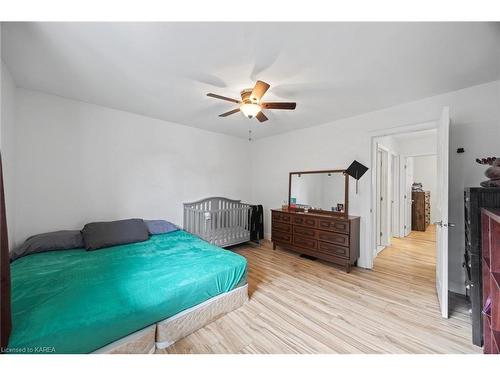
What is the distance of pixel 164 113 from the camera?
2998mm

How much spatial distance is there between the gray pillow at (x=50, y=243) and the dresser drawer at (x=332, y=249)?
3.23 m

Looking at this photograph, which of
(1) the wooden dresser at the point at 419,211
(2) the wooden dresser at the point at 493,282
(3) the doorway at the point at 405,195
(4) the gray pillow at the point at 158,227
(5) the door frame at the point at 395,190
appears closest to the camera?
(2) the wooden dresser at the point at 493,282

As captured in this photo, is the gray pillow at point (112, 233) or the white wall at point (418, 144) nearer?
the gray pillow at point (112, 233)

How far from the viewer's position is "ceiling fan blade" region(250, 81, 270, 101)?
5.59ft

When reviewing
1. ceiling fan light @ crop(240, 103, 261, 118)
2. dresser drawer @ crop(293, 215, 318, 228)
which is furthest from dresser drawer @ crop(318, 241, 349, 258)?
ceiling fan light @ crop(240, 103, 261, 118)

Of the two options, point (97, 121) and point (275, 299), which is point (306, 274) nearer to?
point (275, 299)

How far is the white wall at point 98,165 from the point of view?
2.30m

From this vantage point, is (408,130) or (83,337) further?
(408,130)

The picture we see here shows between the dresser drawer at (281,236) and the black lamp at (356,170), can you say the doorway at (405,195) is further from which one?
the dresser drawer at (281,236)

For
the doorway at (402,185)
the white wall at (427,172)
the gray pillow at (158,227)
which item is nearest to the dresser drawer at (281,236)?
the doorway at (402,185)

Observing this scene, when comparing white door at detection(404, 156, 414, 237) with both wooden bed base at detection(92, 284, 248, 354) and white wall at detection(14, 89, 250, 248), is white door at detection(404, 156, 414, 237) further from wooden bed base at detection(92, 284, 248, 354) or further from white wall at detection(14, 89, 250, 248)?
wooden bed base at detection(92, 284, 248, 354)

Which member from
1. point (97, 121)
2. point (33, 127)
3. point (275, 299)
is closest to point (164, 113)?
point (97, 121)
